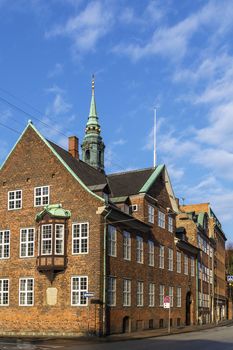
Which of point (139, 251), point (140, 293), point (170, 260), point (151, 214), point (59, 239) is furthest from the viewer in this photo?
point (170, 260)

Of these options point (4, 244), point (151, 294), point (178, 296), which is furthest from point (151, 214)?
point (4, 244)

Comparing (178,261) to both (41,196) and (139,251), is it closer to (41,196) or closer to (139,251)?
(139,251)

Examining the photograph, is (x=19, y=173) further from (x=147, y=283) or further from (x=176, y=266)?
(x=176, y=266)

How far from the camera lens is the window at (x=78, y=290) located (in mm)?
39469

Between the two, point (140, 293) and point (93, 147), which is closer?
point (140, 293)

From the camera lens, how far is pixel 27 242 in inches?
1695

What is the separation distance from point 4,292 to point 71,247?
24.6 feet

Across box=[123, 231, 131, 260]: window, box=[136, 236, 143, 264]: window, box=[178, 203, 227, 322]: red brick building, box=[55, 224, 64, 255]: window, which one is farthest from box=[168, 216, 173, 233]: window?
box=[55, 224, 64, 255]: window

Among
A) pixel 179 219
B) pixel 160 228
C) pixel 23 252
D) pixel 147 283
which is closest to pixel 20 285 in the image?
pixel 23 252

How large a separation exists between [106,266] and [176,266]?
18.8 m

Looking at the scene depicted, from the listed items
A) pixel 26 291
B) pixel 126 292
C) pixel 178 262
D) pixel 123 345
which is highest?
pixel 178 262

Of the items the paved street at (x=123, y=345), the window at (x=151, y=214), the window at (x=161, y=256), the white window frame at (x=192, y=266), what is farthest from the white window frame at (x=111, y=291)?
the white window frame at (x=192, y=266)

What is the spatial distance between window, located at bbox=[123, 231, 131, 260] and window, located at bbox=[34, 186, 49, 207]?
23.1ft

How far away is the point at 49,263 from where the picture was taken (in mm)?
40375
